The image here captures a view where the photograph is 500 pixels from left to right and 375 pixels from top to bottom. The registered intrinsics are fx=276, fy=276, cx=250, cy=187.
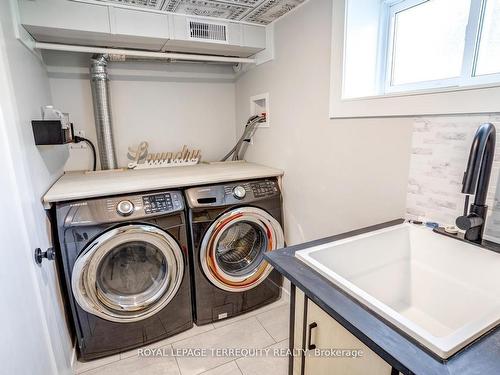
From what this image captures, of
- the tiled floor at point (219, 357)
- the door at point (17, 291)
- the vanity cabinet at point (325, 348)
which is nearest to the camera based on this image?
the vanity cabinet at point (325, 348)

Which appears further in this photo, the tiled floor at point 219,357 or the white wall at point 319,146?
the tiled floor at point 219,357

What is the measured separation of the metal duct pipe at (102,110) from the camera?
2.02m

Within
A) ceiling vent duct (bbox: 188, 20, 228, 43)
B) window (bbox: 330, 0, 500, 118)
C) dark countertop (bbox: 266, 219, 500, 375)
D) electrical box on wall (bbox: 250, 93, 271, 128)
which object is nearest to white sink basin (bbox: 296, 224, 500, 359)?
dark countertop (bbox: 266, 219, 500, 375)

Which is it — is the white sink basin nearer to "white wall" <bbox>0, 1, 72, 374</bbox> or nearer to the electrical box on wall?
"white wall" <bbox>0, 1, 72, 374</bbox>

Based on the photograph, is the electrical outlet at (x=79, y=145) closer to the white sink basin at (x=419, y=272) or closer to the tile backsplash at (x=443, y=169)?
the white sink basin at (x=419, y=272)

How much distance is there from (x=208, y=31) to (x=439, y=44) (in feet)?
4.46

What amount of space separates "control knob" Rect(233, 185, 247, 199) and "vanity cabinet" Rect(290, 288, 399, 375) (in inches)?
36.9

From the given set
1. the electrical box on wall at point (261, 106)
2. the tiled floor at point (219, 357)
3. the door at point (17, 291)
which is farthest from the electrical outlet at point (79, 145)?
the tiled floor at point (219, 357)

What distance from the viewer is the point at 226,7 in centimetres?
173

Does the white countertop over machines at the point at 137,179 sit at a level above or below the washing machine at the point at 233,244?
above

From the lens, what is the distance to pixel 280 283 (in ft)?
7.32

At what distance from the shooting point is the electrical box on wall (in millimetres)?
2189

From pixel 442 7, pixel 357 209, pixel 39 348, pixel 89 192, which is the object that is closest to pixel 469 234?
pixel 357 209

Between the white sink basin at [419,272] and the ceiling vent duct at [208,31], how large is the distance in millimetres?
1591
